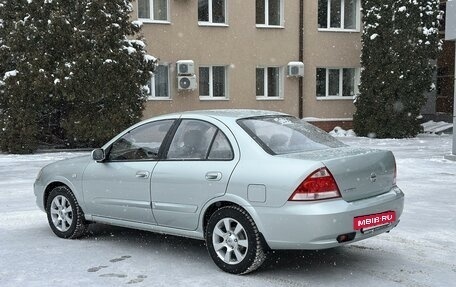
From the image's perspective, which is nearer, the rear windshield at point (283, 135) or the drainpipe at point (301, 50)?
Answer: the rear windshield at point (283, 135)

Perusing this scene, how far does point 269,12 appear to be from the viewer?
844 inches

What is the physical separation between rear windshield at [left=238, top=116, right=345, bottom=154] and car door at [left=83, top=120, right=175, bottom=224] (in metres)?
0.94

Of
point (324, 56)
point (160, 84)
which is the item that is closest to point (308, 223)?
point (160, 84)

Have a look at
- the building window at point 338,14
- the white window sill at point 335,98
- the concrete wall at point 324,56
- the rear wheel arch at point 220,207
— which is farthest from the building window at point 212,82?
the rear wheel arch at point 220,207

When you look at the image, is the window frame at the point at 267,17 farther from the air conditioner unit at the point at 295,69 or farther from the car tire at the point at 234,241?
the car tire at the point at 234,241

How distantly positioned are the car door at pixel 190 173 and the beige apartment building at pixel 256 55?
45.5 feet

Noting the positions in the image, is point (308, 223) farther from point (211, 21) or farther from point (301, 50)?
point (301, 50)

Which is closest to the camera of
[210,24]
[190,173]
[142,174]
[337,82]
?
[190,173]

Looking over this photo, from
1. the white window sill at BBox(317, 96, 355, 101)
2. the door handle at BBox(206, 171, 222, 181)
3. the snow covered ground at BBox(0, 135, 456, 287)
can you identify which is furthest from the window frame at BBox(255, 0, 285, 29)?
the door handle at BBox(206, 171, 222, 181)

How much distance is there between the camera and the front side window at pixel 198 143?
5215mm

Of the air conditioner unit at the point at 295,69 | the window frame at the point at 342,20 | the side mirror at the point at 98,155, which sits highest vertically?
the window frame at the point at 342,20

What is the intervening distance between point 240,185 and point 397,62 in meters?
16.3

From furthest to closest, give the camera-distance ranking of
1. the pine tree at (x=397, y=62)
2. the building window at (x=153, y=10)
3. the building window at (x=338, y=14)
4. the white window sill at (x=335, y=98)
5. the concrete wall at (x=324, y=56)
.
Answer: the building window at (x=338, y=14), the white window sill at (x=335, y=98), the concrete wall at (x=324, y=56), the pine tree at (x=397, y=62), the building window at (x=153, y=10)

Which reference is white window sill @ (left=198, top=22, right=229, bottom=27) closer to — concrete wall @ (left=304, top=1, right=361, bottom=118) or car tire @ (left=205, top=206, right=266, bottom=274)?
concrete wall @ (left=304, top=1, right=361, bottom=118)
